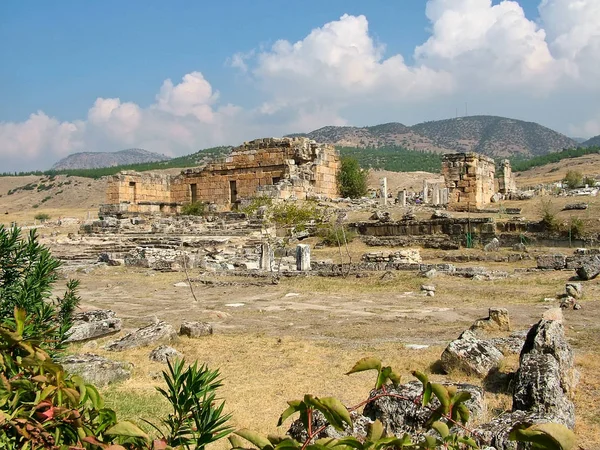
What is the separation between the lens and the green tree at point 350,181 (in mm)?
34500

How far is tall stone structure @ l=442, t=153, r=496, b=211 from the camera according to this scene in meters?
26.4

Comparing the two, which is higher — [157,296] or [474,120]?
[474,120]

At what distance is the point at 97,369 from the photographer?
20.8 ft

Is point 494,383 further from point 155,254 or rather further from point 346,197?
point 346,197

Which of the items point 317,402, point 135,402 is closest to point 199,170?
point 135,402

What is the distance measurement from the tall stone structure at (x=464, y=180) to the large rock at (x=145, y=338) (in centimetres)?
1981

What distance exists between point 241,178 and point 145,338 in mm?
24735

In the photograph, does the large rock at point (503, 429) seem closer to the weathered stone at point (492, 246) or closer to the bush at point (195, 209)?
the weathered stone at point (492, 246)

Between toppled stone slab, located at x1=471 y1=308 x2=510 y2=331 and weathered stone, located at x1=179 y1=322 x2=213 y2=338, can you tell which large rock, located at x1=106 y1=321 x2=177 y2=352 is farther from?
toppled stone slab, located at x1=471 y1=308 x2=510 y2=331

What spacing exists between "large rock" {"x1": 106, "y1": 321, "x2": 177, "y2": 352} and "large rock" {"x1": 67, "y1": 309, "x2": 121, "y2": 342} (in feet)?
2.77

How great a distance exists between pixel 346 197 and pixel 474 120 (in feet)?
478

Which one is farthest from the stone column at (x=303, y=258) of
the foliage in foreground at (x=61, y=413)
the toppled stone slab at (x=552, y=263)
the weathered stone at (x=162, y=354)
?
the foliage in foreground at (x=61, y=413)

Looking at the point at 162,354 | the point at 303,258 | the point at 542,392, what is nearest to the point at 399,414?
the point at 542,392

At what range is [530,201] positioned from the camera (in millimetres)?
27516
